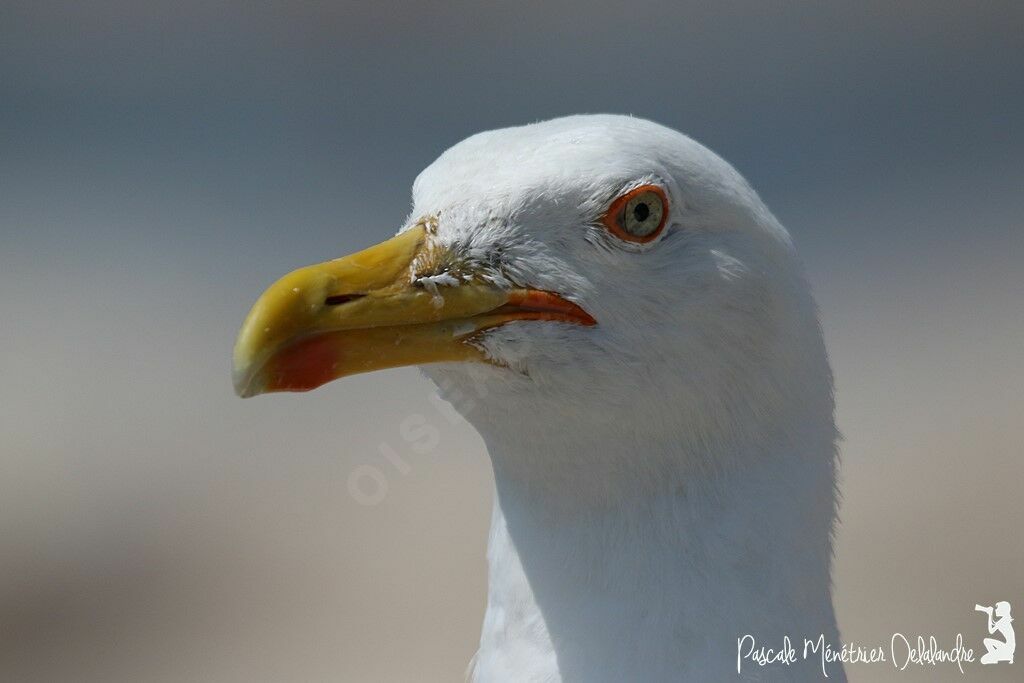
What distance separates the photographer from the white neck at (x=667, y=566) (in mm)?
2938

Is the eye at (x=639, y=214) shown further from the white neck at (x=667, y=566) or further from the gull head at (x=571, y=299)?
the white neck at (x=667, y=566)

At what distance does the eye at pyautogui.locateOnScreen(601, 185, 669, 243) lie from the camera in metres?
2.92

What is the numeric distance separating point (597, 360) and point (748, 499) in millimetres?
514

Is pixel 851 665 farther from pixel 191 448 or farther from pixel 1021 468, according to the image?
pixel 191 448

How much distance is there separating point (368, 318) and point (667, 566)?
934 mm

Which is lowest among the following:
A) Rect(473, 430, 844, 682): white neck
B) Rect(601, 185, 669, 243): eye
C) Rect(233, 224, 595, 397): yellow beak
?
Rect(473, 430, 844, 682): white neck

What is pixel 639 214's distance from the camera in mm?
2943

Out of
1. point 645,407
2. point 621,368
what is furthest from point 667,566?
point 621,368

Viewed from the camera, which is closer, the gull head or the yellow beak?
the yellow beak

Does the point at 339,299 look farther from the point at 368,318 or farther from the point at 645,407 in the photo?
the point at 645,407

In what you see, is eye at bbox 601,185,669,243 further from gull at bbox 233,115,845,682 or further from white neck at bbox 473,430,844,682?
white neck at bbox 473,430,844,682

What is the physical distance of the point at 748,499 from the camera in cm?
300

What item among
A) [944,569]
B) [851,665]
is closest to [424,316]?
[851,665]

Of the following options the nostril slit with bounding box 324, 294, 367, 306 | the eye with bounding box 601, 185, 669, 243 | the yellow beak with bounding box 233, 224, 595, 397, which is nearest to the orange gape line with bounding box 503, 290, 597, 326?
the yellow beak with bounding box 233, 224, 595, 397
